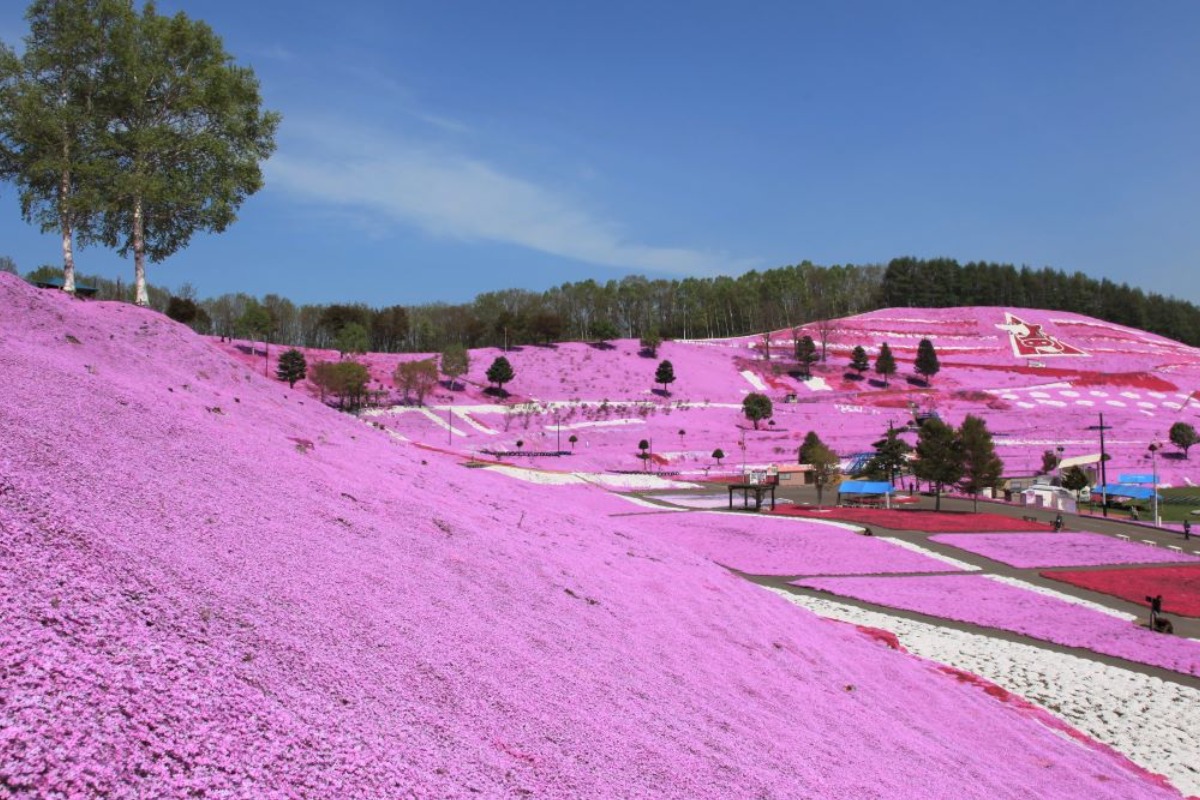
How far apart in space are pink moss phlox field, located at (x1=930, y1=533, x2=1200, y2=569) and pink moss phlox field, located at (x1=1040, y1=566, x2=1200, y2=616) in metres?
1.98

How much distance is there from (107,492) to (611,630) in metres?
5.60

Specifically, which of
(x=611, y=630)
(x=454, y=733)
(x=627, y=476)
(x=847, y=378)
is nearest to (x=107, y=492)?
(x=454, y=733)

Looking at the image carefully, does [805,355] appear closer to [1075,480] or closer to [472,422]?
[1075,480]

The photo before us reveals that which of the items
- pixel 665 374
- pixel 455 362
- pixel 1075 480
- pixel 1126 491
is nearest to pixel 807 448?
pixel 1075 480

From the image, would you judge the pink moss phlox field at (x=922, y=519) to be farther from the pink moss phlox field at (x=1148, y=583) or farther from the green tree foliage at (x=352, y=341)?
the green tree foliage at (x=352, y=341)

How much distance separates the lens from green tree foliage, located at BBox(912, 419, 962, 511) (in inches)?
1854

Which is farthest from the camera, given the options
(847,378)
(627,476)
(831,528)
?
(847,378)

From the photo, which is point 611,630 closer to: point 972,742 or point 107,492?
point 107,492

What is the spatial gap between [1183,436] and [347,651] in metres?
82.7

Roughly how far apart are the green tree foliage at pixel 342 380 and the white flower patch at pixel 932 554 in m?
51.9

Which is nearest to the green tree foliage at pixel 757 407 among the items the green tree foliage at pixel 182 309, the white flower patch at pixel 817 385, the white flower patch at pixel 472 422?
the white flower patch at pixel 817 385

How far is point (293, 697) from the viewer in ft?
16.1

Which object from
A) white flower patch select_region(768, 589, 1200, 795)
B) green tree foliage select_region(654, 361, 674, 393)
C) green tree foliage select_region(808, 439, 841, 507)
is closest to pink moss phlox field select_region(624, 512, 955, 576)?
white flower patch select_region(768, 589, 1200, 795)

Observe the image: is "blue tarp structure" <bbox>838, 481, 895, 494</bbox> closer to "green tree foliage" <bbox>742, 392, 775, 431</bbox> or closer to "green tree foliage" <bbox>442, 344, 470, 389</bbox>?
"green tree foliage" <bbox>742, 392, 775, 431</bbox>
